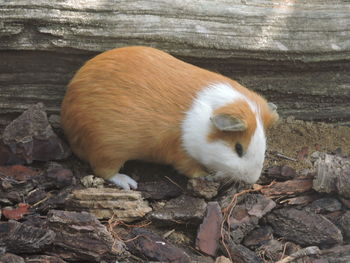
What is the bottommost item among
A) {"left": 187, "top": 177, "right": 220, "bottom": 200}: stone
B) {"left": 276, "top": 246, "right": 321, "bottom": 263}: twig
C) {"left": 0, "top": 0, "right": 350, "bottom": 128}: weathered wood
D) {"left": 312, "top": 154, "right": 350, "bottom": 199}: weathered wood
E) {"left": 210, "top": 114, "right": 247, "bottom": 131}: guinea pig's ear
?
{"left": 276, "top": 246, "right": 321, "bottom": 263}: twig

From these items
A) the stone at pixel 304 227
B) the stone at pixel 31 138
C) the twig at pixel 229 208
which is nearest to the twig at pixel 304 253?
the stone at pixel 304 227

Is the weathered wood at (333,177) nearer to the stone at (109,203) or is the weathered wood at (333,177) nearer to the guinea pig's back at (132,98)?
the guinea pig's back at (132,98)

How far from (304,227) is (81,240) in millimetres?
1285

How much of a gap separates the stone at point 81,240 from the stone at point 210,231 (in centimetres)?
46

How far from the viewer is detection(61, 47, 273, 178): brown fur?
3.63 metres

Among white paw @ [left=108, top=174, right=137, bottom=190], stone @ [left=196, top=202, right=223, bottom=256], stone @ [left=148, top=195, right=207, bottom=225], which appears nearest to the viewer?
stone @ [left=196, top=202, right=223, bottom=256]

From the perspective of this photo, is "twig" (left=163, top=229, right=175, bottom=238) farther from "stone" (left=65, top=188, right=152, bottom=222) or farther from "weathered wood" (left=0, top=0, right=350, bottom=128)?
"weathered wood" (left=0, top=0, right=350, bottom=128)

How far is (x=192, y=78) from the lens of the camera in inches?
145

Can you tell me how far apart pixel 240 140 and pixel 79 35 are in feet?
3.99

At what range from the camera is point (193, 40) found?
13.1 feet

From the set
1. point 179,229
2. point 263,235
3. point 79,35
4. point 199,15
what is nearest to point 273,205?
point 263,235

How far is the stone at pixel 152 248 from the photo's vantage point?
3.12 meters

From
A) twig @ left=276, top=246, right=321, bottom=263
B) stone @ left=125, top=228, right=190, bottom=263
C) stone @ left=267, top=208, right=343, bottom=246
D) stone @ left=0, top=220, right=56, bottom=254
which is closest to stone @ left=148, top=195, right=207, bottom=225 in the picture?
stone @ left=125, top=228, right=190, bottom=263

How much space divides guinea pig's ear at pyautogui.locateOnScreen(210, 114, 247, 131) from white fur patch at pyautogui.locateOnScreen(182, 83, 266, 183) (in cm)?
12
